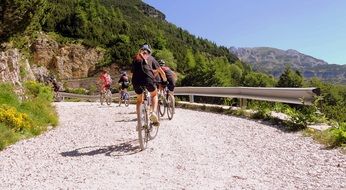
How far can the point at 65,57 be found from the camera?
306 ft

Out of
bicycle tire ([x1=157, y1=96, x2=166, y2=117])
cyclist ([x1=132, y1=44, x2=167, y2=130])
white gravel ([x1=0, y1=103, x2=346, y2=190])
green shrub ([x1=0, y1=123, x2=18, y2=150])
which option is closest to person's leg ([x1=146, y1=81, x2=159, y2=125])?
cyclist ([x1=132, y1=44, x2=167, y2=130])

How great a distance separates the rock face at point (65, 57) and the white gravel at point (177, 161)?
81.9 m

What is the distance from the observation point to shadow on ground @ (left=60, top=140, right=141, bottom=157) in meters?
8.83

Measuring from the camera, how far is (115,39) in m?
110

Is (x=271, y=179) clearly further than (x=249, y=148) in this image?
No

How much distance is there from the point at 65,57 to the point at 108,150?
8729cm

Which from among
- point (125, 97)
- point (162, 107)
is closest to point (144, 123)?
point (162, 107)

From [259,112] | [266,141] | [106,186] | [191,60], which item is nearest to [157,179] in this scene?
[106,186]

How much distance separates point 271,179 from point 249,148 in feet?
8.29

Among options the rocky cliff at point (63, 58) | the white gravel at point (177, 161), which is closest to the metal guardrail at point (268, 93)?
the white gravel at point (177, 161)

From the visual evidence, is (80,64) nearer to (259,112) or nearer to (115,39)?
(115,39)

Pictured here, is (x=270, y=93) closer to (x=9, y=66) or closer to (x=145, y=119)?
(x=145, y=119)

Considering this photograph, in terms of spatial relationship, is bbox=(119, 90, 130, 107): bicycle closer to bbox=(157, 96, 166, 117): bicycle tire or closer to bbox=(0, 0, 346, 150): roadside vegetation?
bbox=(0, 0, 346, 150): roadside vegetation

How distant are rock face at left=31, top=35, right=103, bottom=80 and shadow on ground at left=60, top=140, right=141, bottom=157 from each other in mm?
83156
